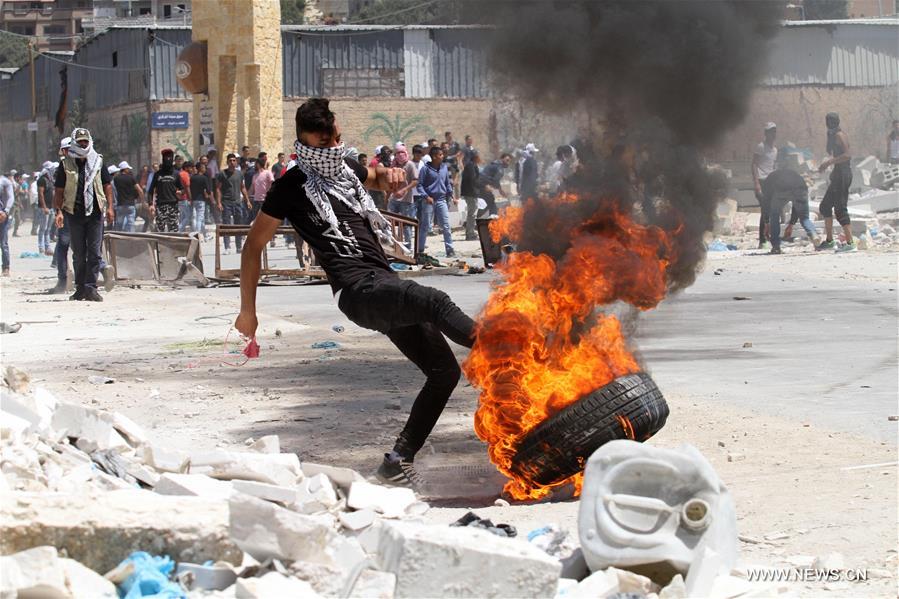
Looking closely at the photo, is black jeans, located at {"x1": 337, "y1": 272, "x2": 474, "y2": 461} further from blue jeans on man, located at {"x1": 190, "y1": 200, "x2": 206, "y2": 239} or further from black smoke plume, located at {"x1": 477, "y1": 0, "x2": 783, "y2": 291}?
blue jeans on man, located at {"x1": 190, "y1": 200, "x2": 206, "y2": 239}

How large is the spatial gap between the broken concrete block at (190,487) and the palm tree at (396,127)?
126 ft

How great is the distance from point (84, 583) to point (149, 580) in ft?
0.69

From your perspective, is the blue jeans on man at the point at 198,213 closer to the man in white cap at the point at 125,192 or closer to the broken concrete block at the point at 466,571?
the man in white cap at the point at 125,192

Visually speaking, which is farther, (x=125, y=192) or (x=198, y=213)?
(x=198, y=213)

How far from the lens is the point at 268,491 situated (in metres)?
5.00

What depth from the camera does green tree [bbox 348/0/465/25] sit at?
8311mm

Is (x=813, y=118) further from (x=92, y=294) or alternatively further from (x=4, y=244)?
(x=4, y=244)

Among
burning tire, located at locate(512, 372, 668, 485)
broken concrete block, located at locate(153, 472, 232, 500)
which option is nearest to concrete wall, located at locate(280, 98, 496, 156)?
burning tire, located at locate(512, 372, 668, 485)

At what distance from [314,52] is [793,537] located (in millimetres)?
40482

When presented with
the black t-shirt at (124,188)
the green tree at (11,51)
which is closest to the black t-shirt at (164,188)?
the black t-shirt at (124,188)

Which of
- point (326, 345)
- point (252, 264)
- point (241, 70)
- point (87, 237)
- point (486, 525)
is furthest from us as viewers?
point (241, 70)

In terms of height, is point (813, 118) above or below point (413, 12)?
below

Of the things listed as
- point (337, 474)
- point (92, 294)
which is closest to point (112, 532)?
point (337, 474)

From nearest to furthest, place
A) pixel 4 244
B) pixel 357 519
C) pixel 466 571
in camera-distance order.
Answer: pixel 466 571 < pixel 357 519 < pixel 4 244
